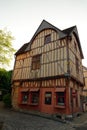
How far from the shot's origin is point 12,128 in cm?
653

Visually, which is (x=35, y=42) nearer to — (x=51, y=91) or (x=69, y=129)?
(x=51, y=91)

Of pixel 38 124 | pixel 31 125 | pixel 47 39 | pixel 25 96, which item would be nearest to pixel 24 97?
pixel 25 96

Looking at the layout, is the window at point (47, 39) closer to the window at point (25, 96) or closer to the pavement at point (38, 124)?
the window at point (25, 96)

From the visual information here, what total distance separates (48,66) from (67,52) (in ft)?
7.62

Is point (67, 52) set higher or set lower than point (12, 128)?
A: higher

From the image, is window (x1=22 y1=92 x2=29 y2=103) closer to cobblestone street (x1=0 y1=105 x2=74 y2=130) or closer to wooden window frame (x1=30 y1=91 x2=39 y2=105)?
wooden window frame (x1=30 y1=91 x2=39 y2=105)

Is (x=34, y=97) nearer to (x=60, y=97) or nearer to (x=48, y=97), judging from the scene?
(x=48, y=97)

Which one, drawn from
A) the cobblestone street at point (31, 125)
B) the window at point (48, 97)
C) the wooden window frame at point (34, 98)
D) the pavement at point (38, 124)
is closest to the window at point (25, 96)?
the wooden window frame at point (34, 98)

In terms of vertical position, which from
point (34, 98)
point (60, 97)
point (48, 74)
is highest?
→ point (48, 74)

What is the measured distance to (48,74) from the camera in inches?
452

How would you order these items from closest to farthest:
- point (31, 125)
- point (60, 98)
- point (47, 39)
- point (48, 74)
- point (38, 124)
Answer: point (31, 125) < point (38, 124) < point (60, 98) < point (48, 74) < point (47, 39)

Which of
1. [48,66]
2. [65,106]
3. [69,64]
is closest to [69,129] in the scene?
[65,106]

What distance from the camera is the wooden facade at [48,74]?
1034cm

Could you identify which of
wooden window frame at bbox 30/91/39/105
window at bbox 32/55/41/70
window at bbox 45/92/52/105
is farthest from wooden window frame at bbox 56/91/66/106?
window at bbox 32/55/41/70
